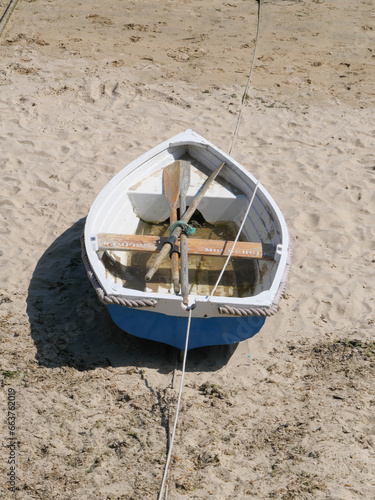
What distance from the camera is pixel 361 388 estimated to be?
452cm

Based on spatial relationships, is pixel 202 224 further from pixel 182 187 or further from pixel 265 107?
pixel 265 107

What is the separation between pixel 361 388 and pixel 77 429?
229cm

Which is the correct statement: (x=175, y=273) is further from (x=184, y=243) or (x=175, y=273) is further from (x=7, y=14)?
(x=7, y=14)

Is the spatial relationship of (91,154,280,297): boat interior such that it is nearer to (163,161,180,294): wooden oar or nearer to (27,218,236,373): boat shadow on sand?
(163,161,180,294): wooden oar

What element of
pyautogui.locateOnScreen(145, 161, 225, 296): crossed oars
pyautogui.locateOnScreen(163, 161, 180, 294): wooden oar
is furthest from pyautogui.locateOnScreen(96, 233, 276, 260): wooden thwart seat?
pyautogui.locateOnScreen(163, 161, 180, 294): wooden oar

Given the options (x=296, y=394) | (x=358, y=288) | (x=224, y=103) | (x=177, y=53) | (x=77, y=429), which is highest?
(x=177, y=53)

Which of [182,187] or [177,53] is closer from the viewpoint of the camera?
[182,187]

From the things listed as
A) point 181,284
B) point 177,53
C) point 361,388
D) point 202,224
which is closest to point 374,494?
point 361,388

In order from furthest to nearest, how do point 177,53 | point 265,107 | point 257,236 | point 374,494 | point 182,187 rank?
point 177,53 → point 265,107 → point 182,187 → point 257,236 → point 374,494

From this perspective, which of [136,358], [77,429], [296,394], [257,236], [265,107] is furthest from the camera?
[265,107]

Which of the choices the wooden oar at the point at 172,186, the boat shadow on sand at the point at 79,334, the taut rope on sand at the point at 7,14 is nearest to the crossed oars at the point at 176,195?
the wooden oar at the point at 172,186

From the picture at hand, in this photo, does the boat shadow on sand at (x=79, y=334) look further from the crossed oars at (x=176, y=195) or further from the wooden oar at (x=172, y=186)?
the wooden oar at (x=172, y=186)

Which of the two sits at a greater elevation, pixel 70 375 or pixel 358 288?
pixel 358 288

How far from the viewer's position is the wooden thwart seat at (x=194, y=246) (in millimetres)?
4980
